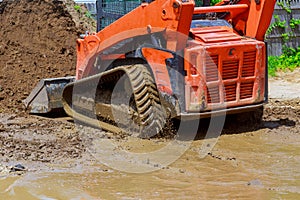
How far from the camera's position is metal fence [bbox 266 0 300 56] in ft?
44.8

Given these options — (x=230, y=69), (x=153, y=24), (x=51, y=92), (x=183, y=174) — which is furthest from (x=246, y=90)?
(x=51, y=92)

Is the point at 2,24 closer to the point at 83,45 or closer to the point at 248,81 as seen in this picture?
the point at 83,45

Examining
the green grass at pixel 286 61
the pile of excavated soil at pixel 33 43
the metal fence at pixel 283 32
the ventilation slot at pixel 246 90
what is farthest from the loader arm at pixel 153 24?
the metal fence at pixel 283 32

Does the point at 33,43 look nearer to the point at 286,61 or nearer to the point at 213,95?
the point at 286,61

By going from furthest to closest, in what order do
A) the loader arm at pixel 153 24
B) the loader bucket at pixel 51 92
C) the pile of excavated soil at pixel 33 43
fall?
the pile of excavated soil at pixel 33 43 → the loader bucket at pixel 51 92 → the loader arm at pixel 153 24

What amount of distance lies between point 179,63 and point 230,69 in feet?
2.01

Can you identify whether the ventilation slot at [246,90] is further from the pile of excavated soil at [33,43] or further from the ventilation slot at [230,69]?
the pile of excavated soil at [33,43]

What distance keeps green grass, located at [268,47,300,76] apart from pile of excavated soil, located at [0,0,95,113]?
13.8ft

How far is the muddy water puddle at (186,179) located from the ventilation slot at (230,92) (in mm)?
603

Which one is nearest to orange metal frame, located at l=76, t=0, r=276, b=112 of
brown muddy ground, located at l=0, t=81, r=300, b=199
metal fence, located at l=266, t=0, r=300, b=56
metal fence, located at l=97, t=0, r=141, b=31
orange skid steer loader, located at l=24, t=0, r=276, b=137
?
orange skid steer loader, located at l=24, t=0, r=276, b=137

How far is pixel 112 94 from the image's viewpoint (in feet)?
26.2

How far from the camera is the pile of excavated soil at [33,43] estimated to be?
10461 millimetres

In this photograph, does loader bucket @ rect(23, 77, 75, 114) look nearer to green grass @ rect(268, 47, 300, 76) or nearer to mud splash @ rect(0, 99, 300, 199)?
mud splash @ rect(0, 99, 300, 199)

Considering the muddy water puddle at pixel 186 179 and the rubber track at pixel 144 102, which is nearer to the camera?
the muddy water puddle at pixel 186 179
